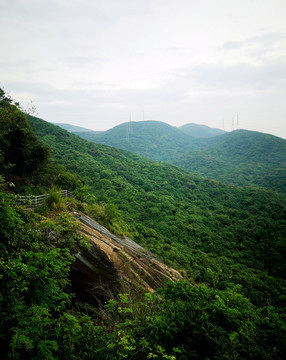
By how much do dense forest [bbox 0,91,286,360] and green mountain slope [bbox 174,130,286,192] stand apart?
172 feet

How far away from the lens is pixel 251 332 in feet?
16.5

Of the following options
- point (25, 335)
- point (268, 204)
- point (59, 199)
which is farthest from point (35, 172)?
point (268, 204)

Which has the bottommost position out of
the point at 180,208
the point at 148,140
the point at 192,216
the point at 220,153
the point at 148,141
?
the point at 192,216

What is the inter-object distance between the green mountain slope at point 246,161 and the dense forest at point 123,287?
172 ft

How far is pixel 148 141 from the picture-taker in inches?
6703

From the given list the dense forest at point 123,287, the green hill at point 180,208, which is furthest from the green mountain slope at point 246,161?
the dense forest at point 123,287

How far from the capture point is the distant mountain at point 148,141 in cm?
15238

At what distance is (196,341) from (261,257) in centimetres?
3115

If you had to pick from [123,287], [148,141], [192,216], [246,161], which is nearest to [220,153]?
[246,161]

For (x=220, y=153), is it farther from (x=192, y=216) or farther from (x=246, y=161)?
Result: (x=192, y=216)

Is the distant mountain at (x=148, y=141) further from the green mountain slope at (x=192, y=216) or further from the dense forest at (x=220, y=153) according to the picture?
the green mountain slope at (x=192, y=216)

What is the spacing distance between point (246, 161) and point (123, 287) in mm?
125753

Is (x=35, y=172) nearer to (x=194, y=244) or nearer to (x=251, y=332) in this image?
(x=251, y=332)

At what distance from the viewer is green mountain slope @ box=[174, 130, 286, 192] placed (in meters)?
83.9
